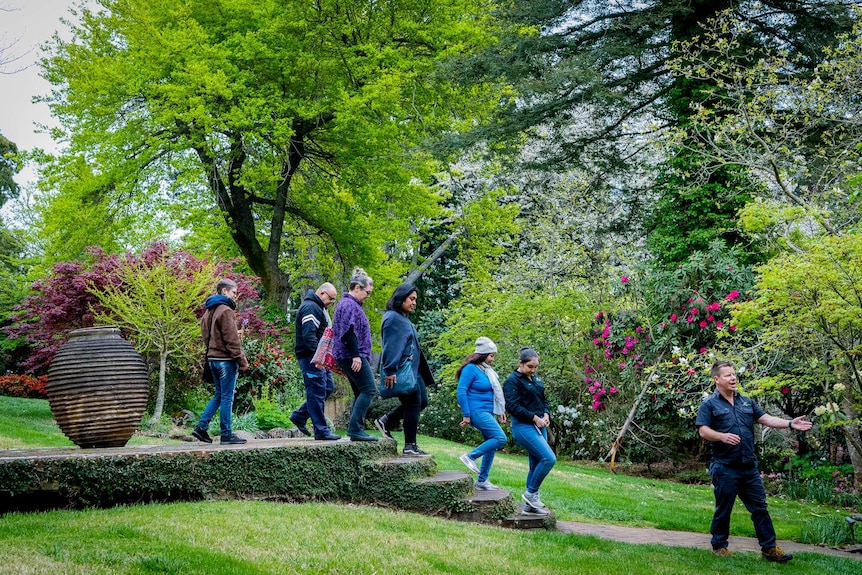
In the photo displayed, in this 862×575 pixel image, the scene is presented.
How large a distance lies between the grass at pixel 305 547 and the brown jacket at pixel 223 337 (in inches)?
71.6

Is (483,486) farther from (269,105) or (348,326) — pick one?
(269,105)

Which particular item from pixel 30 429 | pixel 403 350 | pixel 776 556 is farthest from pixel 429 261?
pixel 776 556

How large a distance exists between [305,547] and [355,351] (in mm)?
2733

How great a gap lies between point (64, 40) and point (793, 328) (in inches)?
752

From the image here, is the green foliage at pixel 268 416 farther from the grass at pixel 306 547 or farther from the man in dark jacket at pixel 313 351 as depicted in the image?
the grass at pixel 306 547

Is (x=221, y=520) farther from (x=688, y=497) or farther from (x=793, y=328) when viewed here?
(x=688, y=497)

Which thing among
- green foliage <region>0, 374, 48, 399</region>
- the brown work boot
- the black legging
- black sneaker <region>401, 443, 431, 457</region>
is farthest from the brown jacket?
green foliage <region>0, 374, 48, 399</region>

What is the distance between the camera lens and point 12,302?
23.4 metres

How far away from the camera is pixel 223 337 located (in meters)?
8.07

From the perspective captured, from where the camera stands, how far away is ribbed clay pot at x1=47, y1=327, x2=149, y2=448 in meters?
7.45

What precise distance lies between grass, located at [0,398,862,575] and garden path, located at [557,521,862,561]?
2.06 ft

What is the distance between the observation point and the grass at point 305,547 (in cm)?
475

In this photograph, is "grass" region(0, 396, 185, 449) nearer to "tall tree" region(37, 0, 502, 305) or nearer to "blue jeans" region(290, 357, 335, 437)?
"blue jeans" region(290, 357, 335, 437)

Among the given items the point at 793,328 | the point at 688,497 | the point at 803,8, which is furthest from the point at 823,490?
the point at 803,8
